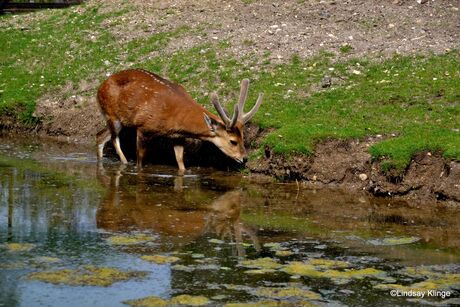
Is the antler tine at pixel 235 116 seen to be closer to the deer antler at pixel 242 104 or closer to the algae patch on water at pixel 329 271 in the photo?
the deer antler at pixel 242 104

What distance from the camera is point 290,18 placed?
19.9m

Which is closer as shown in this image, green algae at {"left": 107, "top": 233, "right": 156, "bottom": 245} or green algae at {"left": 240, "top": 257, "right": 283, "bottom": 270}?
green algae at {"left": 240, "top": 257, "right": 283, "bottom": 270}

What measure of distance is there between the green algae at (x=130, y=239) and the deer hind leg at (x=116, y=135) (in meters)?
5.48

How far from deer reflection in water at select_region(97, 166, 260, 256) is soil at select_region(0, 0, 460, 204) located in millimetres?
1751

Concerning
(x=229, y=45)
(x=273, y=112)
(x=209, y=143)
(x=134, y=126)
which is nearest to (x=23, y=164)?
(x=134, y=126)

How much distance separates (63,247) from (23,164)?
5.66 meters

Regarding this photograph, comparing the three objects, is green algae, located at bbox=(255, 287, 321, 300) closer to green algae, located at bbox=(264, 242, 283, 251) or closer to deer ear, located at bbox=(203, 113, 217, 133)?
green algae, located at bbox=(264, 242, 283, 251)

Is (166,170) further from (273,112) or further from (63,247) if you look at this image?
Result: (63,247)

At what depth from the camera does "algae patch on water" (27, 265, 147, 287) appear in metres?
8.73

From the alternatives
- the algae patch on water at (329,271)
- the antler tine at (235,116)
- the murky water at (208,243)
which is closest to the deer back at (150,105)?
the antler tine at (235,116)

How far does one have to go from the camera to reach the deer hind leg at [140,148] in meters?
15.4

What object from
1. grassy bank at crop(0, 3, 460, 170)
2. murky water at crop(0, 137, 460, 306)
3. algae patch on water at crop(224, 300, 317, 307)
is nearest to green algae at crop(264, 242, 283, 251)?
murky water at crop(0, 137, 460, 306)

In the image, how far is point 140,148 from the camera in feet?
50.6

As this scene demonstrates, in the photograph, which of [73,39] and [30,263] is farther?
[73,39]
